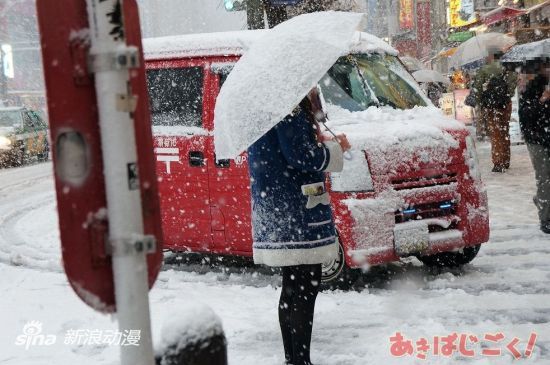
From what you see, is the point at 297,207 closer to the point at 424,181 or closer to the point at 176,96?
the point at 424,181

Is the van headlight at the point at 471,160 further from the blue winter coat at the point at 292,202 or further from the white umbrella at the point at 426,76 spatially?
the white umbrella at the point at 426,76

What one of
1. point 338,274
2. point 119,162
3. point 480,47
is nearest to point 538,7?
point 480,47

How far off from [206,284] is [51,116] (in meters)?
4.84

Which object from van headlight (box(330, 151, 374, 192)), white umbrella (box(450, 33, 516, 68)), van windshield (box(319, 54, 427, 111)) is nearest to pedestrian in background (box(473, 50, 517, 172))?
white umbrella (box(450, 33, 516, 68))

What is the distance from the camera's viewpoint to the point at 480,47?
55.1ft

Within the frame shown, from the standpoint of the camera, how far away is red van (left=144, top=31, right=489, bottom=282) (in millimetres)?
5586

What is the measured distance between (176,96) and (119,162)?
5128 mm

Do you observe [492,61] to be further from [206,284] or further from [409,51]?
[409,51]

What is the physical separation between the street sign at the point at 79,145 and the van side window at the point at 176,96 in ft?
15.6

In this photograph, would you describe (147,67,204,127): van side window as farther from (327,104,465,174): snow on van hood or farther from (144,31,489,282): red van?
(327,104,465,174): snow on van hood

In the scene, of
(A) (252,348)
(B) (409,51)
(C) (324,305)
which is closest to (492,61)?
(C) (324,305)

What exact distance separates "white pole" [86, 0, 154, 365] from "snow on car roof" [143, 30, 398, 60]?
4409 mm

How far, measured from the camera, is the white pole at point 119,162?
73.7 inches

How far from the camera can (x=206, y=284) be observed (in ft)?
21.5
